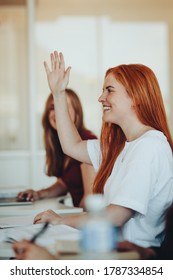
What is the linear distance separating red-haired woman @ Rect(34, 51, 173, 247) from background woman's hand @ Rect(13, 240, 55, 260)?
35cm

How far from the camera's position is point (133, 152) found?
5.35 ft

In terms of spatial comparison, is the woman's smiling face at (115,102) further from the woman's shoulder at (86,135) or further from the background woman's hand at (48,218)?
the woman's shoulder at (86,135)

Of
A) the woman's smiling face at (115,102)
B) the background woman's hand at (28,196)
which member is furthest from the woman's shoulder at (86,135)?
the woman's smiling face at (115,102)

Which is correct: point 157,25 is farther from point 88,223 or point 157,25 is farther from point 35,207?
point 88,223

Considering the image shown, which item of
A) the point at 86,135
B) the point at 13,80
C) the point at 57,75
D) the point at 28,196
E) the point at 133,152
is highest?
the point at 57,75

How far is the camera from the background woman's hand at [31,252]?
1.15 m

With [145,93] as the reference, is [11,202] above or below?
below

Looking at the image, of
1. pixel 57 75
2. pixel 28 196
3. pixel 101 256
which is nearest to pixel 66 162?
pixel 28 196

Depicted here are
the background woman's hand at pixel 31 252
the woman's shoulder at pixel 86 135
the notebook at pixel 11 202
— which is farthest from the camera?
the woman's shoulder at pixel 86 135

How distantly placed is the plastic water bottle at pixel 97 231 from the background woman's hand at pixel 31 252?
7.7 inches

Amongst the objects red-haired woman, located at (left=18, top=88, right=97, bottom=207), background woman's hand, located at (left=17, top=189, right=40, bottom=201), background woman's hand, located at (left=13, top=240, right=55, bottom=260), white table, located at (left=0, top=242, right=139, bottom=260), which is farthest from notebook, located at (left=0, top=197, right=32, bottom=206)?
background woman's hand, located at (left=13, top=240, right=55, bottom=260)

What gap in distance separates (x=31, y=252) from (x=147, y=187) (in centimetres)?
52

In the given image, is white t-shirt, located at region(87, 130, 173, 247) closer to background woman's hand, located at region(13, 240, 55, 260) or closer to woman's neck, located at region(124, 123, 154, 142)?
woman's neck, located at region(124, 123, 154, 142)

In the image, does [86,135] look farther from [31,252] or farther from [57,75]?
[31,252]
